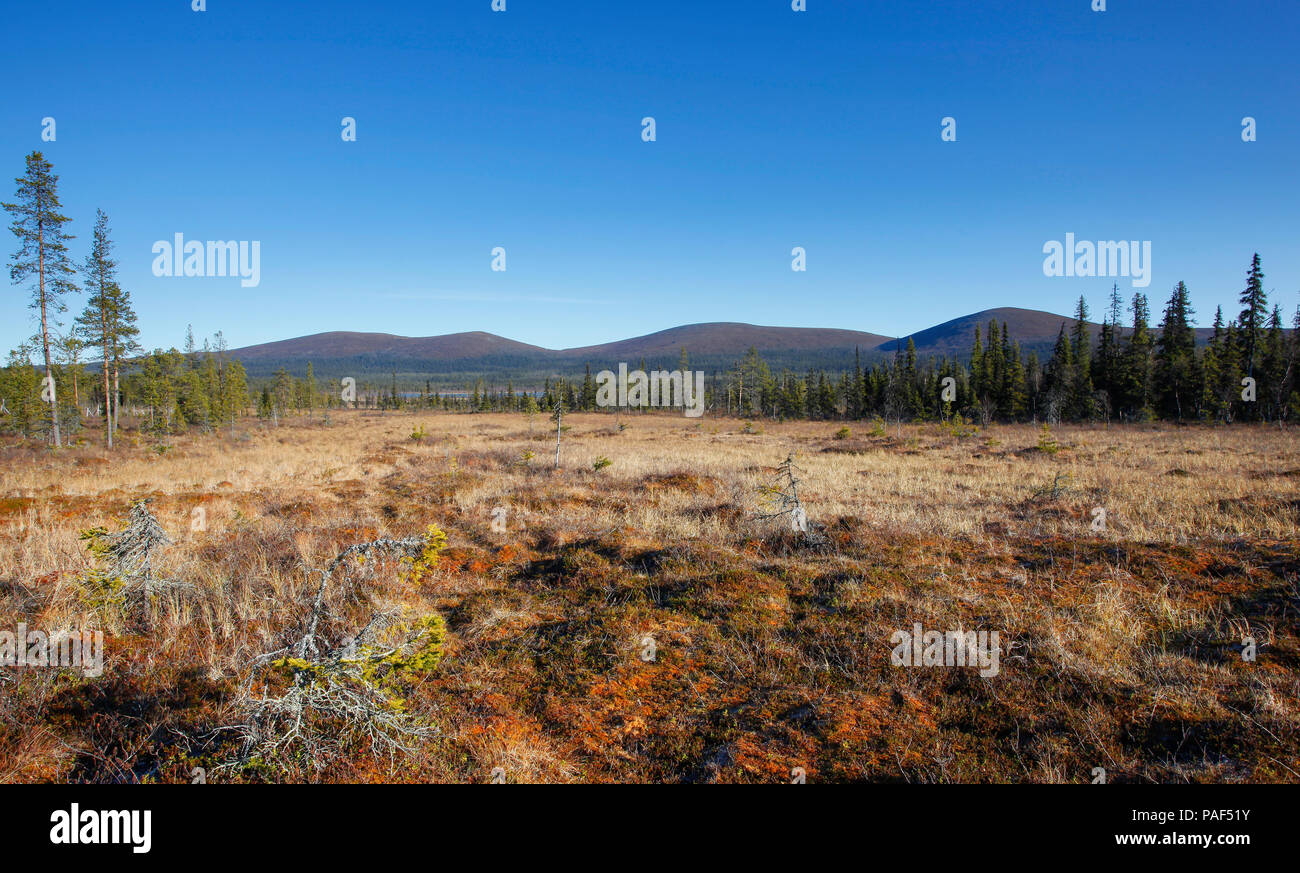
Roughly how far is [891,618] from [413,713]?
4886mm

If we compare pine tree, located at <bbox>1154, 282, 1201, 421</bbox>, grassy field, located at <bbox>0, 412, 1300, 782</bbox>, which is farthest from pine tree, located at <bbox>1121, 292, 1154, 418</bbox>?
grassy field, located at <bbox>0, 412, 1300, 782</bbox>

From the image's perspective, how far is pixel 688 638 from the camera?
5766 mm

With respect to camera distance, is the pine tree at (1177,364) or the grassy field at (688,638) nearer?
the grassy field at (688,638)

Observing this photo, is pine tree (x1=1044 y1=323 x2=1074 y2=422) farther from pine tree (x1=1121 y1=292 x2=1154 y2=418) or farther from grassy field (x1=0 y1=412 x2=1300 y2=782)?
grassy field (x1=0 y1=412 x2=1300 y2=782)

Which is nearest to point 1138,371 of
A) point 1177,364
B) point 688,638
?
point 1177,364

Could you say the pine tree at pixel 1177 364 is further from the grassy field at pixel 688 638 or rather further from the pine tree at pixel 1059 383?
the grassy field at pixel 688 638

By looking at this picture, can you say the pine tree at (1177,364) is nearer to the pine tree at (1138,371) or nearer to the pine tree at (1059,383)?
the pine tree at (1138,371)

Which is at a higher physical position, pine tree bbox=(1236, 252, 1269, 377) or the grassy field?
pine tree bbox=(1236, 252, 1269, 377)

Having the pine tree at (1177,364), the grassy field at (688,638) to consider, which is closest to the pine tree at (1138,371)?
the pine tree at (1177,364)

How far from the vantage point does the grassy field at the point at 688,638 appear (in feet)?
12.3

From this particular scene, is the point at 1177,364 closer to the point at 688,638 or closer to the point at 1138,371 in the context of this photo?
the point at 1138,371

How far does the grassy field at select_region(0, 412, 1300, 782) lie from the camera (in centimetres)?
376

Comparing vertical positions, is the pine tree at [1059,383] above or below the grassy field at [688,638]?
above
